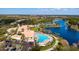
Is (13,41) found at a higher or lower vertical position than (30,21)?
lower

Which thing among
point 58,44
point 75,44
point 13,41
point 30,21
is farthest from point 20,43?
point 75,44

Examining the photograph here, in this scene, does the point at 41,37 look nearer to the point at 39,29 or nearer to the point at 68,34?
the point at 39,29

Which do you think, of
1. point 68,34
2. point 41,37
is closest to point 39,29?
point 41,37

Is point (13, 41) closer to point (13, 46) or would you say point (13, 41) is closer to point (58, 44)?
point (13, 46)
